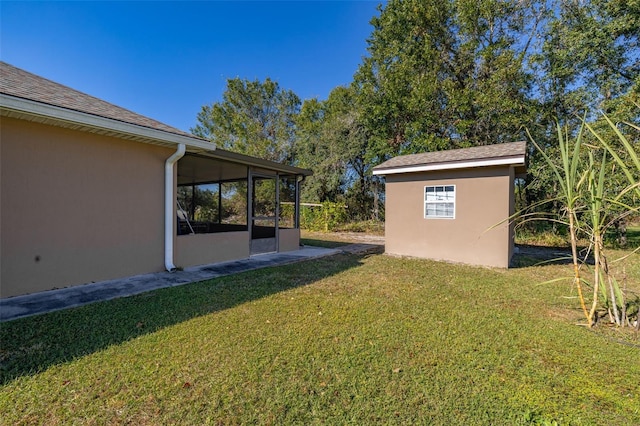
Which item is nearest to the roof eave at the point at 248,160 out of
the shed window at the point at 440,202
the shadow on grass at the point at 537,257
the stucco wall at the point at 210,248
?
the stucco wall at the point at 210,248

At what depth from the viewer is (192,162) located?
7.85 meters

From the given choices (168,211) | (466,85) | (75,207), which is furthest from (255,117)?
(75,207)

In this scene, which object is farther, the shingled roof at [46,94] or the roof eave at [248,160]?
the roof eave at [248,160]

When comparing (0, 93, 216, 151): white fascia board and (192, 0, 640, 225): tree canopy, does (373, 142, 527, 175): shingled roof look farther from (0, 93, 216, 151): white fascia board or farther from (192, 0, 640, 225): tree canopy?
(0, 93, 216, 151): white fascia board

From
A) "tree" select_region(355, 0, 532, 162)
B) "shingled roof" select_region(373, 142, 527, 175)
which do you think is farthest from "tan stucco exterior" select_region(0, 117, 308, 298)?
"tree" select_region(355, 0, 532, 162)

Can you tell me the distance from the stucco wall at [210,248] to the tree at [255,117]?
15651 millimetres

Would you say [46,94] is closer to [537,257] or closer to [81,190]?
[81,190]

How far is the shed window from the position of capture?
8.03 meters

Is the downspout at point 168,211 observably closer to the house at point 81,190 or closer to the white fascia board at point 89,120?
the house at point 81,190

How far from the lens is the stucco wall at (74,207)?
4.31 m

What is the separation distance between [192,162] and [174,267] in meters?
2.98

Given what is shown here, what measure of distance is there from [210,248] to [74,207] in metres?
2.81

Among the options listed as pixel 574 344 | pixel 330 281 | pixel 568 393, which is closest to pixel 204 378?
pixel 568 393

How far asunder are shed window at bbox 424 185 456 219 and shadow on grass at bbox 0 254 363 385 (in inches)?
170
